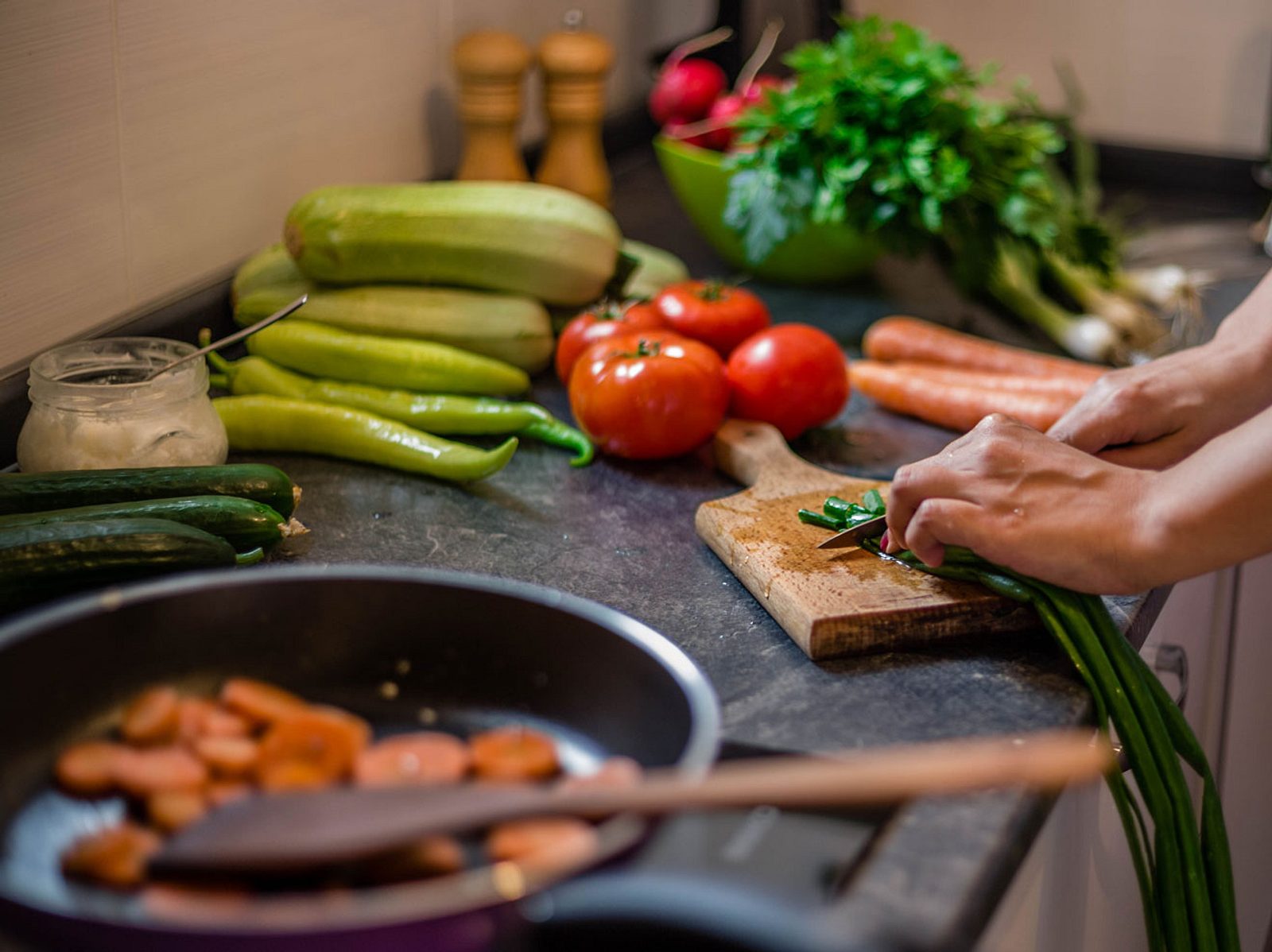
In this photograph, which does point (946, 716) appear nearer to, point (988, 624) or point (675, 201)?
point (988, 624)

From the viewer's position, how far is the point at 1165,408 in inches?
45.5

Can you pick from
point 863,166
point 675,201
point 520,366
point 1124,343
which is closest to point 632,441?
point 520,366

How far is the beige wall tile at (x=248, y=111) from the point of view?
51.0 inches

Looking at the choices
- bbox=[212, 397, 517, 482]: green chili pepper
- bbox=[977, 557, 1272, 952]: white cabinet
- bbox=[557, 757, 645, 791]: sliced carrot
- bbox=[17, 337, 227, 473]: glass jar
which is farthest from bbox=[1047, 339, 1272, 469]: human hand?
bbox=[17, 337, 227, 473]: glass jar

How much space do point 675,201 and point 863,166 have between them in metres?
0.66

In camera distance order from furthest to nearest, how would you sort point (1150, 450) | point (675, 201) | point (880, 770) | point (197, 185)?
point (675, 201)
point (197, 185)
point (1150, 450)
point (880, 770)

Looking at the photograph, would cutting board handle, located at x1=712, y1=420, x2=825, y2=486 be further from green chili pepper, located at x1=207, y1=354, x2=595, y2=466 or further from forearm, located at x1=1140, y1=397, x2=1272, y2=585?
forearm, located at x1=1140, y1=397, x2=1272, y2=585

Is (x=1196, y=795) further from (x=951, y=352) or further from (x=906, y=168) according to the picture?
(x=906, y=168)

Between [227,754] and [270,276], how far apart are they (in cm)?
86

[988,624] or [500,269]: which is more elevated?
[500,269]

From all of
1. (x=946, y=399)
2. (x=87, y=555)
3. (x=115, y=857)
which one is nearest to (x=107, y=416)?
(x=87, y=555)

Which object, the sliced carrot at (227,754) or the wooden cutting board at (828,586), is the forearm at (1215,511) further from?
the sliced carrot at (227,754)

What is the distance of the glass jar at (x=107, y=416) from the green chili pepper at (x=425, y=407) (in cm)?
18

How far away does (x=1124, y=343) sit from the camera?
1.69m
